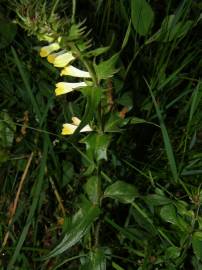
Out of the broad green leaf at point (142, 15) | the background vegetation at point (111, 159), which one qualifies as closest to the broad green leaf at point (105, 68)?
the background vegetation at point (111, 159)

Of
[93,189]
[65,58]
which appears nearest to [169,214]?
[93,189]

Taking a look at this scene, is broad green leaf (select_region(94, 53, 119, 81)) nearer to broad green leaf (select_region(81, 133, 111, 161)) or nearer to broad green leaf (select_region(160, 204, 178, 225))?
broad green leaf (select_region(81, 133, 111, 161))

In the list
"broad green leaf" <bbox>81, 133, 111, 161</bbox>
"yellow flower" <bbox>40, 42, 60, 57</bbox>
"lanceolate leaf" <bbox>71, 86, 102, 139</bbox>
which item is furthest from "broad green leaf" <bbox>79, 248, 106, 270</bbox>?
"yellow flower" <bbox>40, 42, 60, 57</bbox>

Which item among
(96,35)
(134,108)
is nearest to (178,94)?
(134,108)

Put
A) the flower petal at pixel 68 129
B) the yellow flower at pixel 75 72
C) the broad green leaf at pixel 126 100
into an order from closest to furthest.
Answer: the yellow flower at pixel 75 72 < the flower petal at pixel 68 129 < the broad green leaf at pixel 126 100

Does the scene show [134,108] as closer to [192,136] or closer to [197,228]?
[192,136]

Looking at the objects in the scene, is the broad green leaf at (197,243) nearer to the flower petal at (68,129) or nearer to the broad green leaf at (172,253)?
the broad green leaf at (172,253)

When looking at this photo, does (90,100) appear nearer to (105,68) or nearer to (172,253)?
(105,68)
